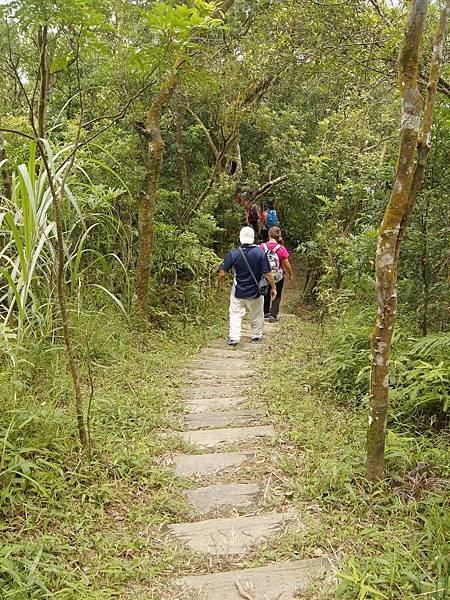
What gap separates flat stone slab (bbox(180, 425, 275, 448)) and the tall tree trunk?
2520 millimetres

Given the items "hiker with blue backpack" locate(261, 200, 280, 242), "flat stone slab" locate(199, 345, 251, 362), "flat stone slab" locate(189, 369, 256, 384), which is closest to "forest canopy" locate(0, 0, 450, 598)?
"flat stone slab" locate(199, 345, 251, 362)

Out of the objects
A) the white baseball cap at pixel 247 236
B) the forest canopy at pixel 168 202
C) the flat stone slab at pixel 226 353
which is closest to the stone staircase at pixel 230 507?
the forest canopy at pixel 168 202

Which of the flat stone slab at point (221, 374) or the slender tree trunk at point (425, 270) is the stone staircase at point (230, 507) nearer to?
the flat stone slab at point (221, 374)

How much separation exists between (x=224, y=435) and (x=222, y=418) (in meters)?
0.35

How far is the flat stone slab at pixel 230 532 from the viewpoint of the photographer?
2.62 m

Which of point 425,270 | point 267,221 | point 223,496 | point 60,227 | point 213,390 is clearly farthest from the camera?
point 267,221

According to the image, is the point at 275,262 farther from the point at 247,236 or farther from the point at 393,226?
the point at 393,226

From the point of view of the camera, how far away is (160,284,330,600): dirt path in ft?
7.74

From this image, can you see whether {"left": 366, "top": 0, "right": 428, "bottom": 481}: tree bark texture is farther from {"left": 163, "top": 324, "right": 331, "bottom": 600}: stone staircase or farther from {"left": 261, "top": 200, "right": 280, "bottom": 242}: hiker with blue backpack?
{"left": 261, "top": 200, "right": 280, "bottom": 242}: hiker with blue backpack

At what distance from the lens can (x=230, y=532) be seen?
272 centimetres

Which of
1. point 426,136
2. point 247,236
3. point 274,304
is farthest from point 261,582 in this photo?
point 274,304

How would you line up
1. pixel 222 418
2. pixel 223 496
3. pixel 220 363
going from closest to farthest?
pixel 223 496, pixel 222 418, pixel 220 363

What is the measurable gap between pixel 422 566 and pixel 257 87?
7211 millimetres

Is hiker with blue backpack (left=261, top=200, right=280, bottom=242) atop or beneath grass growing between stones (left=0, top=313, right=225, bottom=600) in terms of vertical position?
atop
